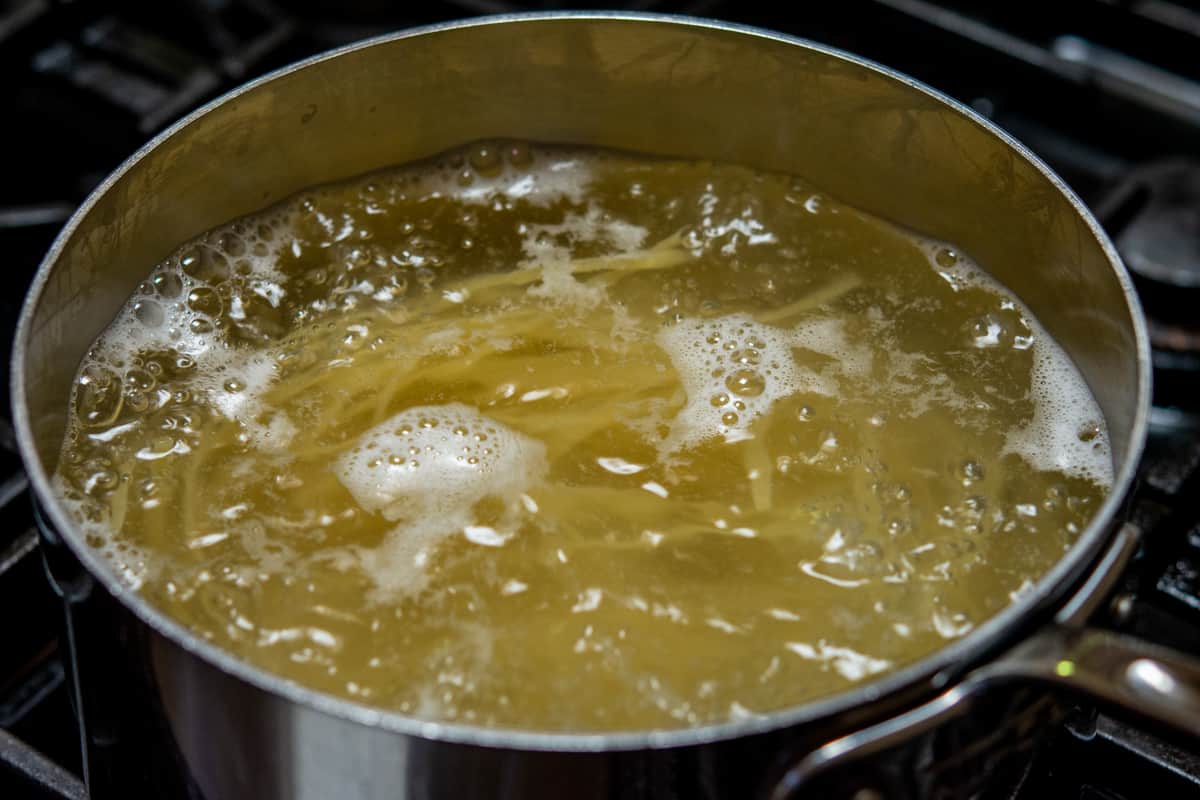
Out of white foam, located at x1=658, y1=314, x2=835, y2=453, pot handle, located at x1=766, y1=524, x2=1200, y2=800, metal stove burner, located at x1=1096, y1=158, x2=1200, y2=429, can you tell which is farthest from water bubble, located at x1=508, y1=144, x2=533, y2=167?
pot handle, located at x1=766, y1=524, x2=1200, y2=800

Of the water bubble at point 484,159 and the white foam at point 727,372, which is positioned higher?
the water bubble at point 484,159

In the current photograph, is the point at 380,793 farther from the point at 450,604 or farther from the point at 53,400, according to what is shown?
the point at 53,400

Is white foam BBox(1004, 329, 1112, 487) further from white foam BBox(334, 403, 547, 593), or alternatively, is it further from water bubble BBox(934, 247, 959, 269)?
white foam BBox(334, 403, 547, 593)

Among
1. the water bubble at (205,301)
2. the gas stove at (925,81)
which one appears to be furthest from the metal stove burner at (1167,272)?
the water bubble at (205,301)

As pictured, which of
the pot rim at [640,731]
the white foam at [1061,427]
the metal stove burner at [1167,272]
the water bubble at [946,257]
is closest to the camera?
the pot rim at [640,731]

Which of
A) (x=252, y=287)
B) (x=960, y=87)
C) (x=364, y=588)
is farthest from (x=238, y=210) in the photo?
(x=960, y=87)

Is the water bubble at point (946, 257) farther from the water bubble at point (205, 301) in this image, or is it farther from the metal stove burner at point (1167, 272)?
the water bubble at point (205, 301)

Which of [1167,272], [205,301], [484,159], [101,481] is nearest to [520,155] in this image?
[484,159]
